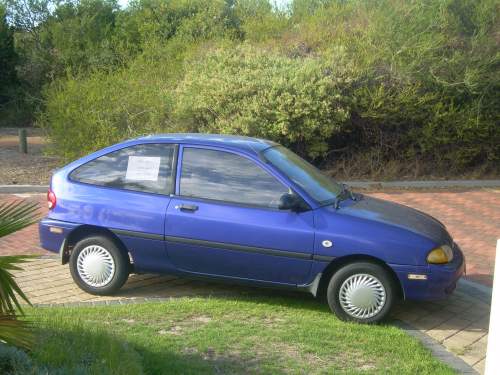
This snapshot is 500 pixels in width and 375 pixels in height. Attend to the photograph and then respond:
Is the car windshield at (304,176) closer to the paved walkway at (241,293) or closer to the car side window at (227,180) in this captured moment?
the car side window at (227,180)

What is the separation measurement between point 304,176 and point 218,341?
1.98 m

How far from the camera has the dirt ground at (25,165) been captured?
12977 mm

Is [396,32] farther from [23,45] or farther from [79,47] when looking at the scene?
[23,45]

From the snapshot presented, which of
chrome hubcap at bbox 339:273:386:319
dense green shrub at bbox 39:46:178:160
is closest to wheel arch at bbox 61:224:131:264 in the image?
chrome hubcap at bbox 339:273:386:319

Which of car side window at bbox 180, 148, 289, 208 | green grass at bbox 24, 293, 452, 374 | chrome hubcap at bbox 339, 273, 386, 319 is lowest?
green grass at bbox 24, 293, 452, 374

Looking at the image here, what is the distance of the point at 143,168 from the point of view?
634cm

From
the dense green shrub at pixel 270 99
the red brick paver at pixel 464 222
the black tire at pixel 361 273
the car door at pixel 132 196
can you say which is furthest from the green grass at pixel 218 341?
the dense green shrub at pixel 270 99

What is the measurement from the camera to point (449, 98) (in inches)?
528

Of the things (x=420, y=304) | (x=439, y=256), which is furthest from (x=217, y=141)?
(x=420, y=304)

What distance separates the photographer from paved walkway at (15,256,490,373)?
18.5ft

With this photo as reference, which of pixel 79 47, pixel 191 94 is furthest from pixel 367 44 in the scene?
pixel 79 47

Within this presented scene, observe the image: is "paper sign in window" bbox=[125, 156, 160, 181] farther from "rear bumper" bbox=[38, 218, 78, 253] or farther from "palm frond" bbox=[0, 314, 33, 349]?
"palm frond" bbox=[0, 314, 33, 349]

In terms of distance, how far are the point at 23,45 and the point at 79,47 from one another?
372 centimetres

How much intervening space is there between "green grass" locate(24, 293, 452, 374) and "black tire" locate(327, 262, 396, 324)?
0.09 m
